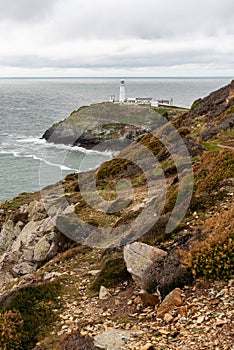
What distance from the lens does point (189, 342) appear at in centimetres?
729

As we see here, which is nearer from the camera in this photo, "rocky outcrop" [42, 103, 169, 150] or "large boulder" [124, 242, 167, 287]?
"large boulder" [124, 242, 167, 287]

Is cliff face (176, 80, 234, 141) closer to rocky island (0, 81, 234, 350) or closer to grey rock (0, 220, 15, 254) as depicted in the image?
rocky island (0, 81, 234, 350)

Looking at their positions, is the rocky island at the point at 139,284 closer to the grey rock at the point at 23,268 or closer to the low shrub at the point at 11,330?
the low shrub at the point at 11,330

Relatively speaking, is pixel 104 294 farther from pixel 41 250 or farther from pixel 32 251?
pixel 32 251

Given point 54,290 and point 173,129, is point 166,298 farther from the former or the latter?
point 173,129

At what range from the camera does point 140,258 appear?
34.9 feet

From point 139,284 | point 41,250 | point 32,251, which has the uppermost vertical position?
point 139,284

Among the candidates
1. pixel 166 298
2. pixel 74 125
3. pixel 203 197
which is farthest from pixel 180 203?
pixel 74 125

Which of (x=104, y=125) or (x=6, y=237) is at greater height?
(x=104, y=125)

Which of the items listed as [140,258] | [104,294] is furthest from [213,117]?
[104,294]

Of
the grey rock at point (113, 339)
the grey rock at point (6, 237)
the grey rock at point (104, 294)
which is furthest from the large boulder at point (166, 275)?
the grey rock at point (6, 237)

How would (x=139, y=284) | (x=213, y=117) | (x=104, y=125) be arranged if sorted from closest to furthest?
(x=139, y=284)
(x=213, y=117)
(x=104, y=125)

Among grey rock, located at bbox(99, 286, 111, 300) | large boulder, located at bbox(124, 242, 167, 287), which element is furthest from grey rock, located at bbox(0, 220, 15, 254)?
large boulder, located at bbox(124, 242, 167, 287)

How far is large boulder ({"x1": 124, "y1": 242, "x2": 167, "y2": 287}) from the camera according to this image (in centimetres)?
1038
